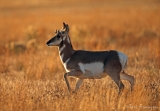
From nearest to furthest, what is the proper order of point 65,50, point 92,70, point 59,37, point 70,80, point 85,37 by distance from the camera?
point 92,70 < point 59,37 < point 65,50 < point 70,80 < point 85,37

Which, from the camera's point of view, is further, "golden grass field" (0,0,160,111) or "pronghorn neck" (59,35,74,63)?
"pronghorn neck" (59,35,74,63)

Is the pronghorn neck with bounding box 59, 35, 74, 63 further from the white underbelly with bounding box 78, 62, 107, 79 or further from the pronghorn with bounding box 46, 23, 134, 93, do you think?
the white underbelly with bounding box 78, 62, 107, 79

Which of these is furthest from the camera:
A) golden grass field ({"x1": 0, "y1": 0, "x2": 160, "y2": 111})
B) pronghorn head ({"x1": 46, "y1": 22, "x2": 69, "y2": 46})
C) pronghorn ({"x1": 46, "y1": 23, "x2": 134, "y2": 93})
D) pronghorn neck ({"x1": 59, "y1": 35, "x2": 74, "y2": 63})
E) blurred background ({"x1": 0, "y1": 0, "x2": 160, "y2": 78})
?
blurred background ({"x1": 0, "y1": 0, "x2": 160, "y2": 78})

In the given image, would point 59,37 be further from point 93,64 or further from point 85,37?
point 85,37

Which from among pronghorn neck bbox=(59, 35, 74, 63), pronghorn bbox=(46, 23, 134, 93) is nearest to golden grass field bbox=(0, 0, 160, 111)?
pronghorn bbox=(46, 23, 134, 93)

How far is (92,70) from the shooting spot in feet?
34.6

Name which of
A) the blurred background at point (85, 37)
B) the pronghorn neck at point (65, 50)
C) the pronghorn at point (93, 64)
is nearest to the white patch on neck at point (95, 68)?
the pronghorn at point (93, 64)

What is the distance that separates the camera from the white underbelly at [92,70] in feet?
34.6

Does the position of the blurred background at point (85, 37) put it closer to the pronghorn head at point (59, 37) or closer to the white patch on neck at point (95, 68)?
the pronghorn head at point (59, 37)

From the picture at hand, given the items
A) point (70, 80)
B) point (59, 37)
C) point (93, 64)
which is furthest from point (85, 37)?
point (93, 64)

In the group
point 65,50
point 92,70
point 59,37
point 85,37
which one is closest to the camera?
point 92,70

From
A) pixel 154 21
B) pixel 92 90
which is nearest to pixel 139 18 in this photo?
pixel 154 21

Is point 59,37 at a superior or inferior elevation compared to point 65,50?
superior

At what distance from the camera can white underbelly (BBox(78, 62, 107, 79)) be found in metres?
10.5
